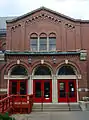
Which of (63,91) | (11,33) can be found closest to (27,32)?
(11,33)

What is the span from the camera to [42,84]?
25453mm

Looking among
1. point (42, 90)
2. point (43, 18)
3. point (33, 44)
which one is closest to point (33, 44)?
point (33, 44)

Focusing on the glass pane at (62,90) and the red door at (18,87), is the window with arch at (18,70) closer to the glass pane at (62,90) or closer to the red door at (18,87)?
the red door at (18,87)

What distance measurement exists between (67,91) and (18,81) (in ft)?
18.4

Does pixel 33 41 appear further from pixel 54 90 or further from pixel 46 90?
pixel 54 90

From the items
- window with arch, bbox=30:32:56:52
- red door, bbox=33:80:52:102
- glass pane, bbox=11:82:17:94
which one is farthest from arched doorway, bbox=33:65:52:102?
window with arch, bbox=30:32:56:52

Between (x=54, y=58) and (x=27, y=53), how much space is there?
3.07m

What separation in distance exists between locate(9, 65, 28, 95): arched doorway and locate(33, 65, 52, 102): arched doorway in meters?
1.15

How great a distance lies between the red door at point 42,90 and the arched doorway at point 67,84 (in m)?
1.12

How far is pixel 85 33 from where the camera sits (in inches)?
1078

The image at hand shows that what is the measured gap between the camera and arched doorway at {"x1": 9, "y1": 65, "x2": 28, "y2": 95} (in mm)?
25281

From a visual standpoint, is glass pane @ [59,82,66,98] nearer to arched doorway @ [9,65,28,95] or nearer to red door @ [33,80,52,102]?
red door @ [33,80,52,102]

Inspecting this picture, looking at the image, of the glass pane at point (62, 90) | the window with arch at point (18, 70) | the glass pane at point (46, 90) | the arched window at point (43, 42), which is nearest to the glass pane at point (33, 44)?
the arched window at point (43, 42)

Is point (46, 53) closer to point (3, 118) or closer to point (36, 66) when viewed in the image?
point (36, 66)
